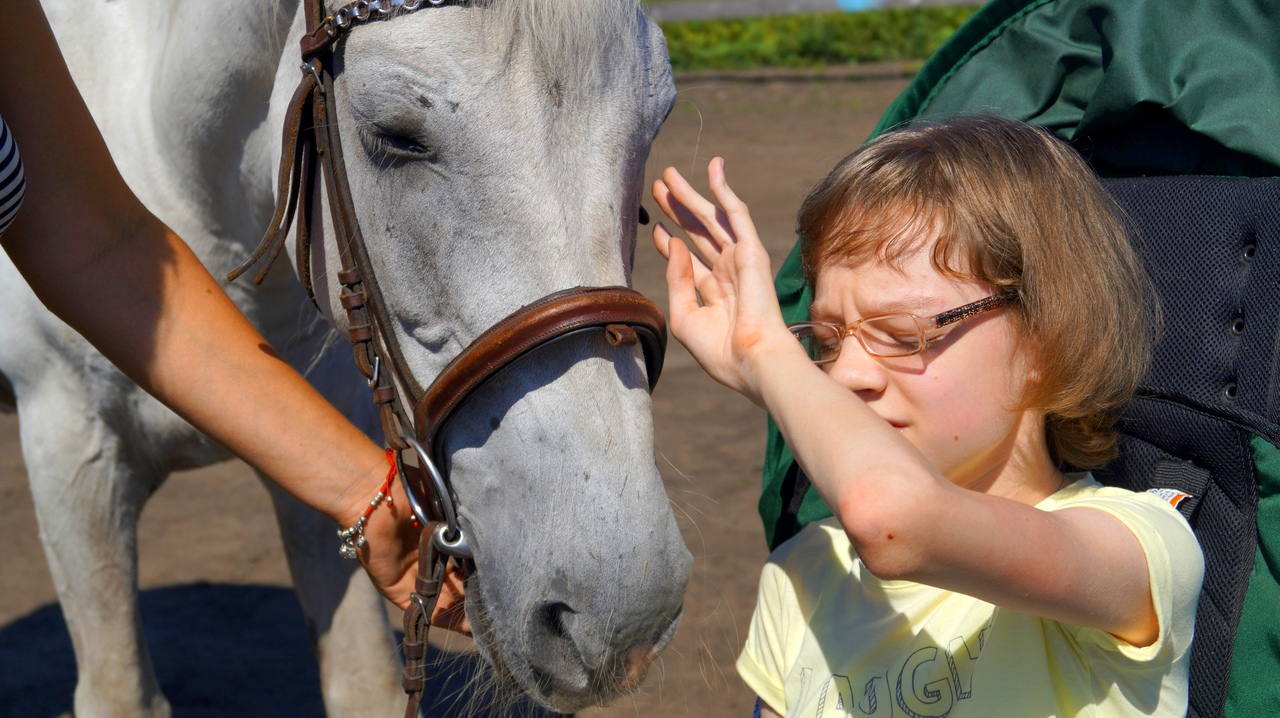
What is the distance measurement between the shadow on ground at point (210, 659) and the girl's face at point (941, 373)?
1.95 m

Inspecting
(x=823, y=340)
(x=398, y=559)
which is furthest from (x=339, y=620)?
(x=823, y=340)

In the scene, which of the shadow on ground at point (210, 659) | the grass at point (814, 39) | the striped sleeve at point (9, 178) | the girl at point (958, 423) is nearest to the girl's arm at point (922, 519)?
the girl at point (958, 423)

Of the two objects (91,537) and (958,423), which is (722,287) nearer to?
(958,423)

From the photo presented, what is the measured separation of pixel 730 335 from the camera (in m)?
1.31

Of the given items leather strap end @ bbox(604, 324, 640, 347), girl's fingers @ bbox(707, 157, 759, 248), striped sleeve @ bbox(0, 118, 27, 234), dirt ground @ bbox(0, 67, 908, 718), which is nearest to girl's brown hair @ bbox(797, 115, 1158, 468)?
girl's fingers @ bbox(707, 157, 759, 248)

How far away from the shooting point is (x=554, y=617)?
129 cm

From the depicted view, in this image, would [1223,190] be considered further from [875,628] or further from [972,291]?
[875,628]

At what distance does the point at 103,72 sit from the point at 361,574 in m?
1.17

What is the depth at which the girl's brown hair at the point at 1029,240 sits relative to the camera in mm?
1244

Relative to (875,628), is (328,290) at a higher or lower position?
higher

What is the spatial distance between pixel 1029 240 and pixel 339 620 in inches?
70.1

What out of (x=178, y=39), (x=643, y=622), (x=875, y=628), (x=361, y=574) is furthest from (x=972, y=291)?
(x=361, y=574)

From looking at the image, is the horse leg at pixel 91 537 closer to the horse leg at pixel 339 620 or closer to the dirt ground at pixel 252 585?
the horse leg at pixel 339 620

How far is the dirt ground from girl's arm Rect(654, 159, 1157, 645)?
1026 mm
